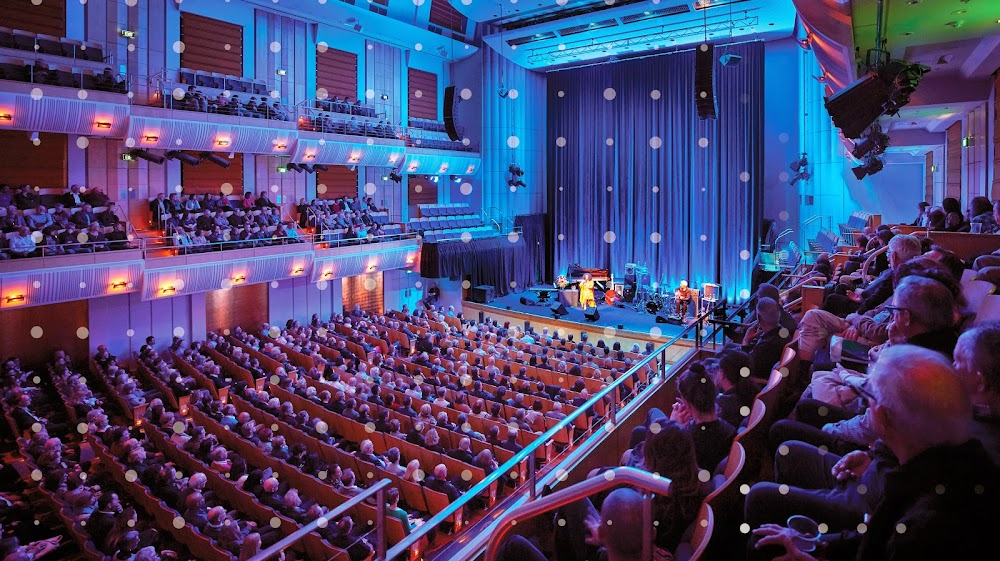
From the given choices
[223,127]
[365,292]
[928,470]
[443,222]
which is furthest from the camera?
[443,222]

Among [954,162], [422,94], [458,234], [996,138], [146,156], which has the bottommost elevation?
[458,234]

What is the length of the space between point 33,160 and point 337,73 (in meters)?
7.87

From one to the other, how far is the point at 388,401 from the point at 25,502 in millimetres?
4382

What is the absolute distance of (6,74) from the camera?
10078 millimetres

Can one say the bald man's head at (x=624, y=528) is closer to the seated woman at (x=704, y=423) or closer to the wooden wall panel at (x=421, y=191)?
the seated woman at (x=704, y=423)

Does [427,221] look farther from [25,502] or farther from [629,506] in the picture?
[629,506]

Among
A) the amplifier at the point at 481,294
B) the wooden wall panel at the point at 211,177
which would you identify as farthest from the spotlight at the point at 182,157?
the amplifier at the point at 481,294

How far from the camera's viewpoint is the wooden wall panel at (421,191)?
1961 cm

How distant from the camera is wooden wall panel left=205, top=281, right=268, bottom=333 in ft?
48.1

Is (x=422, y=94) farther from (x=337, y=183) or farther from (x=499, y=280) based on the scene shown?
(x=499, y=280)

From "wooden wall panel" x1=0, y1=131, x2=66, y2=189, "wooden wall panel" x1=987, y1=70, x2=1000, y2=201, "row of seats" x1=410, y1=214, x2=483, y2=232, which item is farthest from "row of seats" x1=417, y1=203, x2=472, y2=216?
"wooden wall panel" x1=987, y1=70, x2=1000, y2=201

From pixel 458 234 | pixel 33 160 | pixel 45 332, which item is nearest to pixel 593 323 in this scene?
pixel 458 234

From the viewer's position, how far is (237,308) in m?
15.2

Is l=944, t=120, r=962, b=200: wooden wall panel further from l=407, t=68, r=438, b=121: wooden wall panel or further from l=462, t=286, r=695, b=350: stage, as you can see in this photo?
l=407, t=68, r=438, b=121: wooden wall panel
